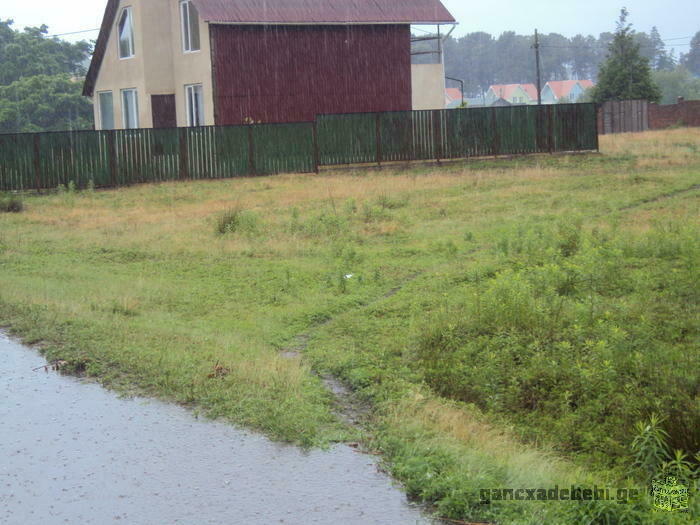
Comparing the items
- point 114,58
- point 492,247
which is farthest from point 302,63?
point 492,247

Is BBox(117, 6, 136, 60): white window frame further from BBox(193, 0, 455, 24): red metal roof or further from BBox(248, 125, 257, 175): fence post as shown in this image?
BBox(248, 125, 257, 175): fence post

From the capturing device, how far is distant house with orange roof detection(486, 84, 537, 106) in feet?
419

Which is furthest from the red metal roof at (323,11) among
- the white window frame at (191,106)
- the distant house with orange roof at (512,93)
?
the distant house with orange roof at (512,93)

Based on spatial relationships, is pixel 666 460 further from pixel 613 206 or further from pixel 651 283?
pixel 613 206

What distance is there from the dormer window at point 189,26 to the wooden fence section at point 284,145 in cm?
750

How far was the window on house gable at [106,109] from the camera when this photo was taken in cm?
3491

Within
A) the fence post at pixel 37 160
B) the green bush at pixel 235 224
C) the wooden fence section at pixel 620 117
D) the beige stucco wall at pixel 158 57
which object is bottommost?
the green bush at pixel 235 224

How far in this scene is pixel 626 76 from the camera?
56750mm

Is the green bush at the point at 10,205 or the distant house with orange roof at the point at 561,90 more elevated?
the distant house with orange roof at the point at 561,90

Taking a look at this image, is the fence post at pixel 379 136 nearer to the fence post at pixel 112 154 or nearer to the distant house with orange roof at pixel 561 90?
the fence post at pixel 112 154

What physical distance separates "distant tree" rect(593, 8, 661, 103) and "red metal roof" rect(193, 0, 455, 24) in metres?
26.8

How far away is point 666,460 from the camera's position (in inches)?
214

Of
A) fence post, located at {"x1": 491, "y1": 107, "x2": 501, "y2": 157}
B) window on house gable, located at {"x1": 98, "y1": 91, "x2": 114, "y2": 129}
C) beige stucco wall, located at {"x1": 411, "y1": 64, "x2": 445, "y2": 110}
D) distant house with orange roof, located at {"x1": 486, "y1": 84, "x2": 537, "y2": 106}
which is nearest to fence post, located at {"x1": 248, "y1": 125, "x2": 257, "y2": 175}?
fence post, located at {"x1": 491, "y1": 107, "x2": 501, "y2": 157}

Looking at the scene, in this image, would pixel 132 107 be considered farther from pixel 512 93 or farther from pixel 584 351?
pixel 512 93
